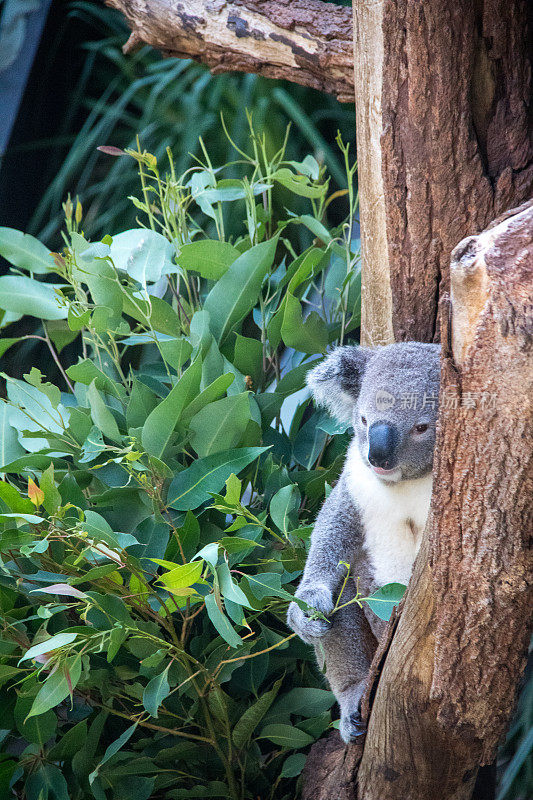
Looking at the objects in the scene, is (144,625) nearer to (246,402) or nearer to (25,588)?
(25,588)

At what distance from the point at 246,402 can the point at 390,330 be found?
1.44ft

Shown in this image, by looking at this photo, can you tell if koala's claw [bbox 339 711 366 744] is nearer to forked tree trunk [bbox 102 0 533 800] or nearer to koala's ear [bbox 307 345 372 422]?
forked tree trunk [bbox 102 0 533 800]

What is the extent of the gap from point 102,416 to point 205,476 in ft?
0.94

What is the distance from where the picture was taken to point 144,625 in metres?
1.63

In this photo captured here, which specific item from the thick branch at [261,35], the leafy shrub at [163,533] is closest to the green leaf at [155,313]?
the leafy shrub at [163,533]

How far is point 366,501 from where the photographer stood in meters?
1.72

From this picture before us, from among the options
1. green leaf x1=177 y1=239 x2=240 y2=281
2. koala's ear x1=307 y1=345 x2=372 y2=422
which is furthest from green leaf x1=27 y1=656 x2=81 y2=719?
green leaf x1=177 y1=239 x2=240 y2=281

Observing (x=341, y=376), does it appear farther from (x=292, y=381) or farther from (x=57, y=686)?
(x=57, y=686)

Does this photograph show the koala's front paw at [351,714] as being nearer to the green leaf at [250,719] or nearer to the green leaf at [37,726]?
the green leaf at [250,719]

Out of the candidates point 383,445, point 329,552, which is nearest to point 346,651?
point 329,552

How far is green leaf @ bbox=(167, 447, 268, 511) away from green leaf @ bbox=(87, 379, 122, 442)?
189mm

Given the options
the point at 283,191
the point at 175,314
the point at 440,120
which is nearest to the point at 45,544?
the point at 175,314

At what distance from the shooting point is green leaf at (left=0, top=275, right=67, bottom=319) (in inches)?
80.1

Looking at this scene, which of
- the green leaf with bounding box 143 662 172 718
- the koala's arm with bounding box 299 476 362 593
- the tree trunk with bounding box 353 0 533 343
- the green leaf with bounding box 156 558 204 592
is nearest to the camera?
the green leaf with bounding box 156 558 204 592
